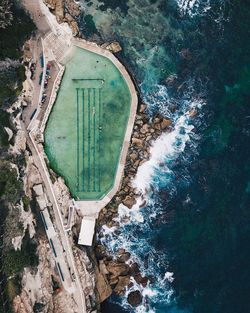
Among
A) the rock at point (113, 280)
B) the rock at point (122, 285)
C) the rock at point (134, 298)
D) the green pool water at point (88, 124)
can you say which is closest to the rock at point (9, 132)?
the green pool water at point (88, 124)

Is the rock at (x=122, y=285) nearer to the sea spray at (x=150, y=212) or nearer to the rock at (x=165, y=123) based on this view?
the sea spray at (x=150, y=212)

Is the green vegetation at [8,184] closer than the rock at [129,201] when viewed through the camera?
Yes

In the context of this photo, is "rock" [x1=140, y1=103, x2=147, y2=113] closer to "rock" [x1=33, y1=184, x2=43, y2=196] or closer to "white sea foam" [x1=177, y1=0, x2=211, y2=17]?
"white sea foam" [x1=177, y1=0, x2=211, y2=17]

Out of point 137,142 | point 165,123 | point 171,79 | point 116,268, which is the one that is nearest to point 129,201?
point 137,142

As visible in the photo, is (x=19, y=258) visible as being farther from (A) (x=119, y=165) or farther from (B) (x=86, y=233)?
(A) (x=119, y=165)

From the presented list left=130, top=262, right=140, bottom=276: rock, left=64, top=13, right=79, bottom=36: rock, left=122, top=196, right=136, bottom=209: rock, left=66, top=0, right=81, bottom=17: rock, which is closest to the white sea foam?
left=66, top=0, right=81, bottom=17: rock
